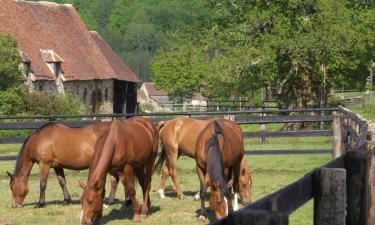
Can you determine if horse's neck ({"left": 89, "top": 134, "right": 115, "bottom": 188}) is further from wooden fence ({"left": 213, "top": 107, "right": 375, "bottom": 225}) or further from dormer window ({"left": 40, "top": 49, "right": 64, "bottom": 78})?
dormer window ({"left": 40, "top": 49, "right": 64, "bottom": 78})

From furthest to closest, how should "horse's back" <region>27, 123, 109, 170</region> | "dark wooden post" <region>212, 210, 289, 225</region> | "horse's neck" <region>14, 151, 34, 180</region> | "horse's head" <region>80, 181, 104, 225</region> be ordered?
"horse's neck" <region>14, 151, 34, 180</region> < "horse's back" <region>27, 123, 109, 170</region> < "horse's head" <region>80, 181, 104, 225</region> < "dark wooden post" <region>212, 210, 289, 225</region>

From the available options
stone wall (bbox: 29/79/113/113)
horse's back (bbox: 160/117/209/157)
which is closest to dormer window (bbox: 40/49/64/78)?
stone wall (bbox: 29/79/113/113)

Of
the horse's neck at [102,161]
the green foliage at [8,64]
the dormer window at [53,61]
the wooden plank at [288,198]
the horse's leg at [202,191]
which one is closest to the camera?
the wooden plank at [288,198]

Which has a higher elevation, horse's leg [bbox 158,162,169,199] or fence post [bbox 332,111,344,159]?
fence post [bbox 332,111,344,159]

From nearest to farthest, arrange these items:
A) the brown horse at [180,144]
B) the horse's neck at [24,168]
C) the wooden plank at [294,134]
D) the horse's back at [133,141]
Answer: the horse's back at [133,141], the brown horse at [180,144], the horse's neck at [24,168], the wooden plank at [294,134]

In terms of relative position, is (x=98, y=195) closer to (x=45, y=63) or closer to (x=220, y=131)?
(x=220, y=131)

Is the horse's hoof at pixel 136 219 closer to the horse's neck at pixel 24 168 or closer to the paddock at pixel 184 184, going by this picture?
the paddock at pixel 184 184

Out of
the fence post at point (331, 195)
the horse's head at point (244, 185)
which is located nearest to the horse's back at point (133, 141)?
the horse's head at point (244, 185)

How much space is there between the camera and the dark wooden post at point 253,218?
9.86 ft

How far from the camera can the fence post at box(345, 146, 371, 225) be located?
5.17 meters

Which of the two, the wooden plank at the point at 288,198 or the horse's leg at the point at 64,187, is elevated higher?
the wooden plank at the point at 288,198

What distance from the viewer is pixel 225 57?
34125mm

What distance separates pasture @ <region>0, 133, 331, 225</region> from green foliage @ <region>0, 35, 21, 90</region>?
14.2 meters

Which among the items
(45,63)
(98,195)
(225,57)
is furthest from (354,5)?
(98,195)
